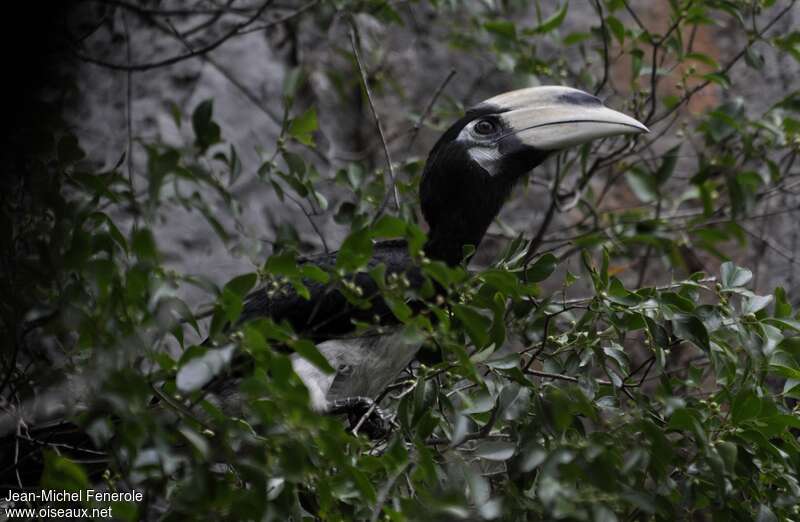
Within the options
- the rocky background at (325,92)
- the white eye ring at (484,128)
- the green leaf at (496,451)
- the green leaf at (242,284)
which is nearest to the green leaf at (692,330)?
the green leaf at (496,451)

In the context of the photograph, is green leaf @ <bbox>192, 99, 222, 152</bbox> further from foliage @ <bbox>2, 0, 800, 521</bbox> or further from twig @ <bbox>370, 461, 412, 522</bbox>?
twig @ <bbox>370, 461, 412, 522</bbox>

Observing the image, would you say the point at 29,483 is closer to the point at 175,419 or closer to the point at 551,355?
the point at 175,419

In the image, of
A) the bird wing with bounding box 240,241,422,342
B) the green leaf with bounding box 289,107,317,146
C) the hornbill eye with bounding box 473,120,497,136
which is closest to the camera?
the green leaf with bounding box 289,107,317,146

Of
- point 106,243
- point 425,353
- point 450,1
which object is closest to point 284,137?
point 425,353

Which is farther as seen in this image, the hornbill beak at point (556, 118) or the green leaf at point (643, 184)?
the green leaf at point (643, 184)

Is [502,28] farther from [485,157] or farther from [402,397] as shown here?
[402,397]

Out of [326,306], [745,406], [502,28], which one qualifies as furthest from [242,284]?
[502,28]

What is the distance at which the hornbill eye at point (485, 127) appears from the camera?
2715 millimetres

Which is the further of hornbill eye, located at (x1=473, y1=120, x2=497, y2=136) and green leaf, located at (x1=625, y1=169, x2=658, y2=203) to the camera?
green leaf, located at (x1=625, y1=169, x2=658, y2=203)

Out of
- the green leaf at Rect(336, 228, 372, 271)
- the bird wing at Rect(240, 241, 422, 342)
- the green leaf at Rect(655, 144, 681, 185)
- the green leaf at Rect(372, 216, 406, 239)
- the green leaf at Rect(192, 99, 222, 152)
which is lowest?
the bird wing at Rect(240, 241, 422, 342)

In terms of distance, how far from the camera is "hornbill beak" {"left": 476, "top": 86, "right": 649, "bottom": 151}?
2.47m

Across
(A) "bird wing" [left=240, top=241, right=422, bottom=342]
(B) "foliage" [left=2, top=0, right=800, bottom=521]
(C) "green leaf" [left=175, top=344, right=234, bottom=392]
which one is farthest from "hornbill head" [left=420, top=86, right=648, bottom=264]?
(C) "green leaf" [left=175, top=344, right=234, bottom=392]

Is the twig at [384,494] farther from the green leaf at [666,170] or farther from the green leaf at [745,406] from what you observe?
the green leaf at [666,170]

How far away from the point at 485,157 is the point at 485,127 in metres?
0.08
